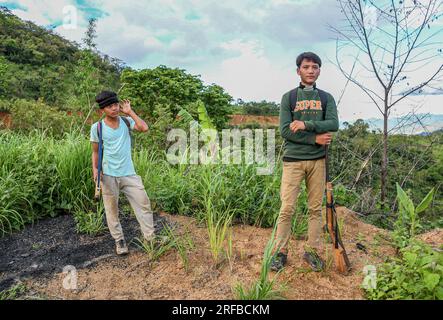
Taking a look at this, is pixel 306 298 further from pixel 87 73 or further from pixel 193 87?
pixel 193 87

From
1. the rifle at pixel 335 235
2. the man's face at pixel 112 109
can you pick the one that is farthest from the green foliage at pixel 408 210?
the man's face at pixel 112 109

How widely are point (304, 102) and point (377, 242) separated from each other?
214cm

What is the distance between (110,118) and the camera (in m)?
3.63

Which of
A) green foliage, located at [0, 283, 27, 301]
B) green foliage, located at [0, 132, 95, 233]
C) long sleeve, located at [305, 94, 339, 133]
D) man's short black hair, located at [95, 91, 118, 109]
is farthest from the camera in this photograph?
green foliage, located at [0, 132, 95, 233]

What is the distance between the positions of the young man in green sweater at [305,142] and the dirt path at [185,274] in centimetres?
25

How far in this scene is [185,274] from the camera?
330 cm

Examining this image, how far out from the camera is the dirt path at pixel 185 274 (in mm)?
3025

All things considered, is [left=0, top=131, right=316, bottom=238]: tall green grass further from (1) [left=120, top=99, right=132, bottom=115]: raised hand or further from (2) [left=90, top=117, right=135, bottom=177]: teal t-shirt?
(1) [left=120, top=99, right=132, bottom=115]: raised hand

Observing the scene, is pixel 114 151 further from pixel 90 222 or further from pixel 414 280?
pixel 414 280

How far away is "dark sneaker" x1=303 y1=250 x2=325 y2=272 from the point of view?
327cm

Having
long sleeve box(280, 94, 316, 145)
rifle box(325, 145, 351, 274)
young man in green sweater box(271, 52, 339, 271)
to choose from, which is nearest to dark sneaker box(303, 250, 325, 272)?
young man in green sweater box(271, 52, 339, 271)

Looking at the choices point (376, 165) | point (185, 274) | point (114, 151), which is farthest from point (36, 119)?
point (376, 165)

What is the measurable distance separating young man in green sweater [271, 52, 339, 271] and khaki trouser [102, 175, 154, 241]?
138 cm
